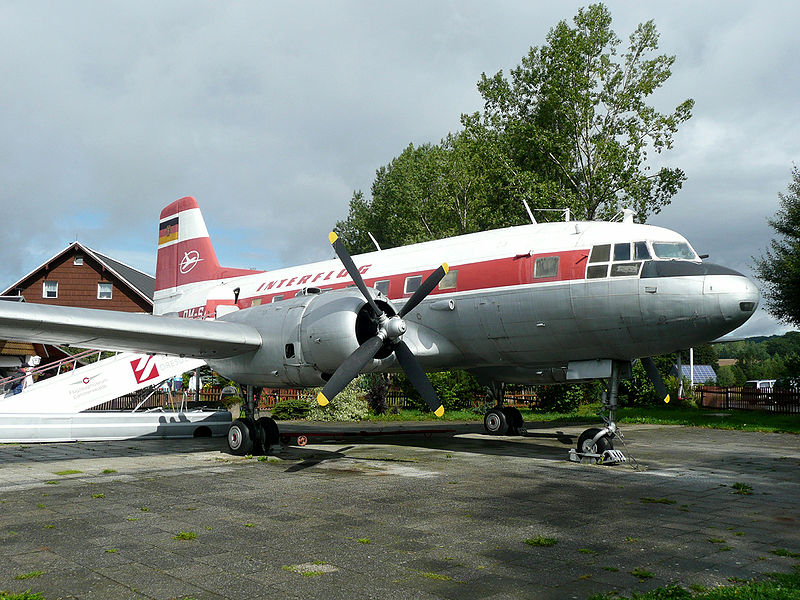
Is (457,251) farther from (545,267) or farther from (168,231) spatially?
(168,231)

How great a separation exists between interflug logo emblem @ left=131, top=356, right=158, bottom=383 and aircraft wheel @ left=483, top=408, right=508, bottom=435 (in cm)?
1011

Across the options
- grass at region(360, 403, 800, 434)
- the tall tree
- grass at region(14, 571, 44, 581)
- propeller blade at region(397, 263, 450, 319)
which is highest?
the tall tree

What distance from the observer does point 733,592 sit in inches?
201

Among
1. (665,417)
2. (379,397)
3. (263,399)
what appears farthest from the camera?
(263,399)

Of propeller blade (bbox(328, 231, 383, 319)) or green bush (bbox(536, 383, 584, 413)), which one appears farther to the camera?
green bush (bbox(536, 383, 584, 413))

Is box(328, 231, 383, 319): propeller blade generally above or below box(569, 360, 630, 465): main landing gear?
above

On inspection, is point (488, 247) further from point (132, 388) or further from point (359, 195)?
point (359, 195)

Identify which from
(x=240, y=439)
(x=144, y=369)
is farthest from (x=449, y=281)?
(x=144, y=369)

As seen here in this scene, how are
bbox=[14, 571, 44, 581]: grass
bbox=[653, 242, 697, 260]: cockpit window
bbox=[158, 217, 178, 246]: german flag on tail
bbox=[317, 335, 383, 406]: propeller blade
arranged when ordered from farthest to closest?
bbox=[158, 217, 178, 246]: german flag on tail → bbox=[653, 242, 697, 260]: cockpit window → bbox=[317, 335, 383, 406]: propeller blade → bbox=[14, 571, 44, 581]: grass

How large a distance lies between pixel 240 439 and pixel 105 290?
36147 millimetres

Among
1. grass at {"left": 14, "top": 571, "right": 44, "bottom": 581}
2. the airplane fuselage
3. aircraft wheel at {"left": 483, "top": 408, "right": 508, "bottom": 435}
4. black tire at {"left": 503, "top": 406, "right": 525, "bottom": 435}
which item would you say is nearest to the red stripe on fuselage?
the airplane fuselage

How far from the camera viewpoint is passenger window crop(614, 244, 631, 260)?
495 inches

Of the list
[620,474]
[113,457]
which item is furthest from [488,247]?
[113,457]

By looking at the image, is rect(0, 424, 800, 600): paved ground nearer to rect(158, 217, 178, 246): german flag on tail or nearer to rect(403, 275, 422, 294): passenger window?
rect(403, 275, 422, 294): passenger window
